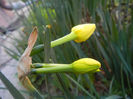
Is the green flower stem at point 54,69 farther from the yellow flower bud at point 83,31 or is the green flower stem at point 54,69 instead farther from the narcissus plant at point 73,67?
the yellow flower bud at point 83,31

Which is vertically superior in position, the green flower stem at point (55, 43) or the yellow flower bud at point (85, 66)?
the green flower stem at point (55, 43)

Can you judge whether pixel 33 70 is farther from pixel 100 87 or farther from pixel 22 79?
pixel 100 87

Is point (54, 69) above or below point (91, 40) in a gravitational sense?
above

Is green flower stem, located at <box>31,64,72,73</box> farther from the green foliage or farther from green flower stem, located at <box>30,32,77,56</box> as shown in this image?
the green foliage

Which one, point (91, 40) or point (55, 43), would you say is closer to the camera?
point (55, 43)

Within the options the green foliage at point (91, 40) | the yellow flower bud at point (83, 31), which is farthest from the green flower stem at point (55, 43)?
the green foliage at point (91, 40)

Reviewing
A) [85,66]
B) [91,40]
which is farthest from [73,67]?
[91,40]

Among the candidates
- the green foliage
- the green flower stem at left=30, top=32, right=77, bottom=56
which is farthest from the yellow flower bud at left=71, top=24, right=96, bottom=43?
the green foliage

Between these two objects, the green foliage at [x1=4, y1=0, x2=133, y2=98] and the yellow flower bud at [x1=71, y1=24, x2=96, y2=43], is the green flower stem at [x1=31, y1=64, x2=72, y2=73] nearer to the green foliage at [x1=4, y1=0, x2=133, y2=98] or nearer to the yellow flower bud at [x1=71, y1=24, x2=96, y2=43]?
the yellow flower bud at [x1=71, y1=24, x2=96, y2=43]

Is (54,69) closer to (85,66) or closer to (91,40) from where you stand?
(85,66)

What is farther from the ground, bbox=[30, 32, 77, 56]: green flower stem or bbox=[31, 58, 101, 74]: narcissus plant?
bbox=[30, 32, 77, 56]: green flower stem

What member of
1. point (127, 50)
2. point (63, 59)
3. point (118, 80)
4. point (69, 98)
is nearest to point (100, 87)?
point (118, 80)

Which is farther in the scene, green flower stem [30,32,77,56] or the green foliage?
the green foliage
